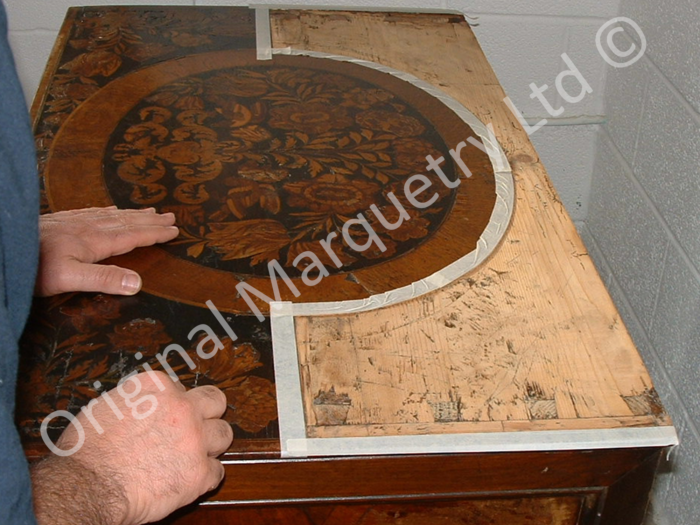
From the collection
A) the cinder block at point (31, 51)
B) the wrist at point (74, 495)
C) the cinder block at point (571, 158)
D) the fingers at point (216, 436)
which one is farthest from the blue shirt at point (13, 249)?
the cinder block at point (571, 158)

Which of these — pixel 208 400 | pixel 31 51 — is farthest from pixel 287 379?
pixel 31 51

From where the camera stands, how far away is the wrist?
59cm

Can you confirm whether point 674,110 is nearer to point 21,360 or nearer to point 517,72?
point 517,72

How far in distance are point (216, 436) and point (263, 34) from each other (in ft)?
2.75

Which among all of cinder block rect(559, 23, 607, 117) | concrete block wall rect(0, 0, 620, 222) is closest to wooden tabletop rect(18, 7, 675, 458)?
concrete block wall rect(0, 0, 620, 222)

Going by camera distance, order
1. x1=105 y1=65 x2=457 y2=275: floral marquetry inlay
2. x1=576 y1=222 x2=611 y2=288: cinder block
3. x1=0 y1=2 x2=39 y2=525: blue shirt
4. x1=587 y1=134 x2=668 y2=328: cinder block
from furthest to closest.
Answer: x1=576 y1=222 x2=611 y2=288: cinder block → x1=587 y1=134 x2=668 y2=328: cinder block → x1=105 y1=65 x2=457 y2=275: floral marquetry inlay → x1=0 y1=2 x2=39 y2=525: blue shirt

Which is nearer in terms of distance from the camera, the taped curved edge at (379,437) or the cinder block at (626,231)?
the taped curved edge at (379,437)

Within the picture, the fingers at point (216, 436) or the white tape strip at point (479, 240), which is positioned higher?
the fingers at point (216, 436)

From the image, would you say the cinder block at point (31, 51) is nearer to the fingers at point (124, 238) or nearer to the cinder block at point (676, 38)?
the fingers at point (124, 238)

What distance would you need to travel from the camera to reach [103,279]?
850 mm

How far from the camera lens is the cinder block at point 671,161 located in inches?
54.2

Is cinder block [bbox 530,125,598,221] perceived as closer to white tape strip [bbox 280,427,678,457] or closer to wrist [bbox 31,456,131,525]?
white tape strip [bbox 280,427,678,457]

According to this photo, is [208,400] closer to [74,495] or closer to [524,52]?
[74,495]

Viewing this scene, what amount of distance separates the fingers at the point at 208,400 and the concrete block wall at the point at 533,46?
1.09 metres
